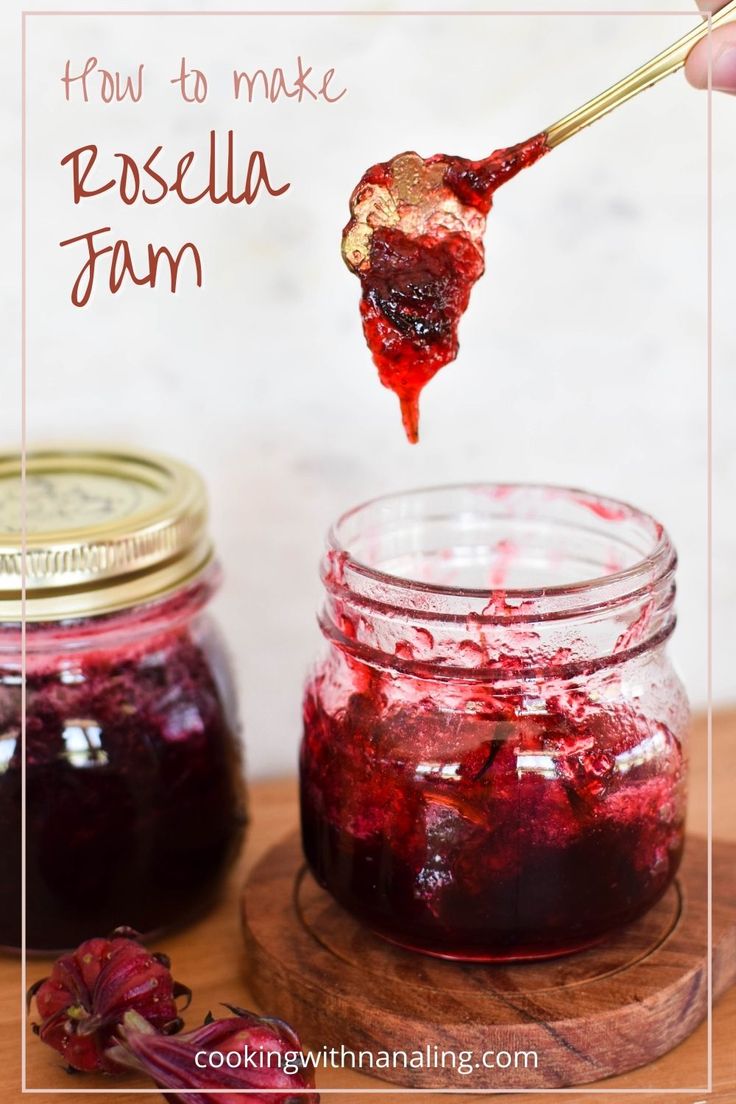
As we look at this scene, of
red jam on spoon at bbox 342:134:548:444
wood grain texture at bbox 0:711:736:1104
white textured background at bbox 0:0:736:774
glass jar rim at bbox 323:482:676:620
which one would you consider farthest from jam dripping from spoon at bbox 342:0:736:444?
wood grain texture at bbox 0:711:736:1104

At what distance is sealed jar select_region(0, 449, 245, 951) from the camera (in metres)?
0.93

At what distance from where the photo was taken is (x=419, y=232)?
0.83 meters

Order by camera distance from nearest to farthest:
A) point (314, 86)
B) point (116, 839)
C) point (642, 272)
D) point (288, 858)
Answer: point (116, 839), point (288, 858), point (314, 86), point (642, 272)

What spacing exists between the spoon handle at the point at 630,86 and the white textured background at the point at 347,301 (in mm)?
376

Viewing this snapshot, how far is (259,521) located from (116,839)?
409 mm

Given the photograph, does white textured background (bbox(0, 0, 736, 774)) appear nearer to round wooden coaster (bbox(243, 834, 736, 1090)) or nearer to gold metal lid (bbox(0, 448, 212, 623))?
gold metal lid (bbox(0, 448, 212, 623))

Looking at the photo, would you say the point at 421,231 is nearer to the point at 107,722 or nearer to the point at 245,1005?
the point at 107,722

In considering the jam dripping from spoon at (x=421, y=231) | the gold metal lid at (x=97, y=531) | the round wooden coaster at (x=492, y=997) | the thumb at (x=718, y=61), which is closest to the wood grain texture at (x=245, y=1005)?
the round wooden coaster at (x=492, y=997)

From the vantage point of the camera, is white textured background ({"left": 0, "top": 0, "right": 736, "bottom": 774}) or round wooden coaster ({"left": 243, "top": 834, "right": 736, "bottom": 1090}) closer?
round wooden coaster ({"left": 243, "top": 834, "right": 736, "bottom": 1090})

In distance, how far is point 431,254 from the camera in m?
0.83

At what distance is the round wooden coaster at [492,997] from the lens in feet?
2.77

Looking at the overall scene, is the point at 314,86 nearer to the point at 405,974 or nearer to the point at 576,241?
the point at 576,241

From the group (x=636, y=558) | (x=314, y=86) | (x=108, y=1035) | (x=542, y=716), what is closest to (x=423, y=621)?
(x=542, y=716)

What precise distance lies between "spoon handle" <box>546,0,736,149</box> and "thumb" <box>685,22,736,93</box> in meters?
0.04
